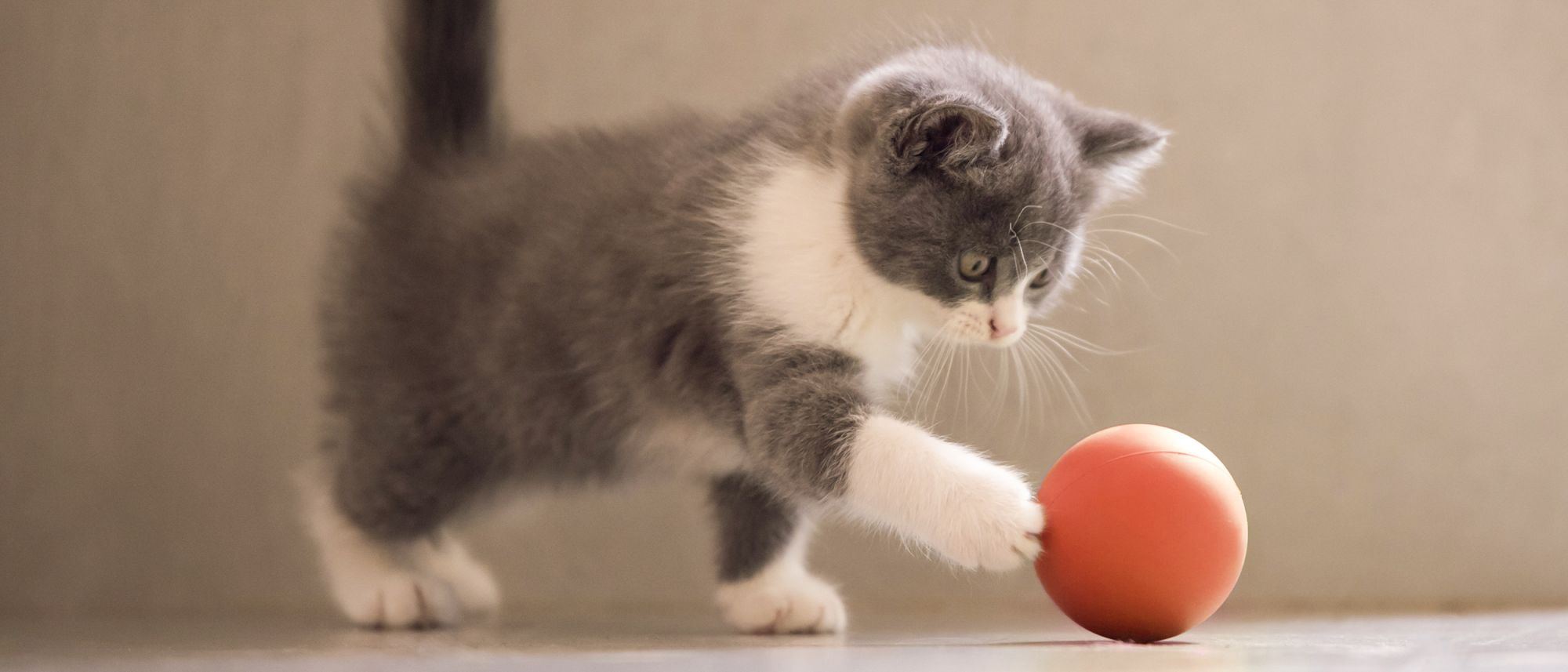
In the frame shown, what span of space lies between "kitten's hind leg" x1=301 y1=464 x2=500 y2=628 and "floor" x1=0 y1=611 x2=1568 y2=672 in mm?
78

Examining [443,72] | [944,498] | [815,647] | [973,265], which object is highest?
[443,72]

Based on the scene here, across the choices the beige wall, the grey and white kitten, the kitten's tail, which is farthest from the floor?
the kitten's tail

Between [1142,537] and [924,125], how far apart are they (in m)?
0.56

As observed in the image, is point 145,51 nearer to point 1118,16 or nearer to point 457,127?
point 457,127

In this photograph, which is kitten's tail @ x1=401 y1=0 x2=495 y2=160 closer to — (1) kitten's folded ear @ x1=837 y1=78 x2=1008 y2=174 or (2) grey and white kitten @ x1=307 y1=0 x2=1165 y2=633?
(2) grey and white kitten @ x1=307 y1=0 x2=1165 y2=633

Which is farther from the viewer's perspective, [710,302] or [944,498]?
[710,302]

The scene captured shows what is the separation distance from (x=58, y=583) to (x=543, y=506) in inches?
41.6

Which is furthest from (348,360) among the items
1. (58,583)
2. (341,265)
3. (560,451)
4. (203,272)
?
(58,583)

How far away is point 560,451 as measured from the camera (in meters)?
2.11

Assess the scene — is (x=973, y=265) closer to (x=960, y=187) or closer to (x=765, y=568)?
(x=960, y=187)

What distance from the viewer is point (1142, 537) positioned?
151cm

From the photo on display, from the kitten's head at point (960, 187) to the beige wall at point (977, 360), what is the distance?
73 cm

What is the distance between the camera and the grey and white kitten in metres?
1.69

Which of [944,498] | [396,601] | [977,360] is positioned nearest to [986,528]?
[944,498]
